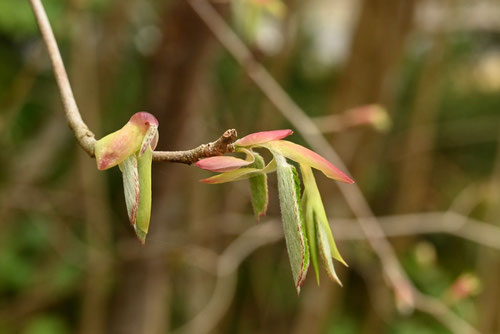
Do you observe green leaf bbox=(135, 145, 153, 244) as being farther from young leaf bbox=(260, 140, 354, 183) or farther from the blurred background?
the blurred background

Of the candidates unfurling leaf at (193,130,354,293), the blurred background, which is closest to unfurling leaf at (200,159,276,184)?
unfurling leaf at (193,130,354,293)

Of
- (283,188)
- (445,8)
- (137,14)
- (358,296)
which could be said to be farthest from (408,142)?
(283,188)

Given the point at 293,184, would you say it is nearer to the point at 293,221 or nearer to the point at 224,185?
the point at 293,221

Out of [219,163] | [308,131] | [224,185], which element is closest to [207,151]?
[219,163]

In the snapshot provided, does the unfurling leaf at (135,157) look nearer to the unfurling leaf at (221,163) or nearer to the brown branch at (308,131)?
the unfurling leaf at (221,163)

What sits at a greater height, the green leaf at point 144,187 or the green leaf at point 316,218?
the green leaf at point 144,187

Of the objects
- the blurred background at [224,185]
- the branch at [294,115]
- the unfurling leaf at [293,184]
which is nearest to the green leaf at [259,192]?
the unfurling leaf at [293,184]
